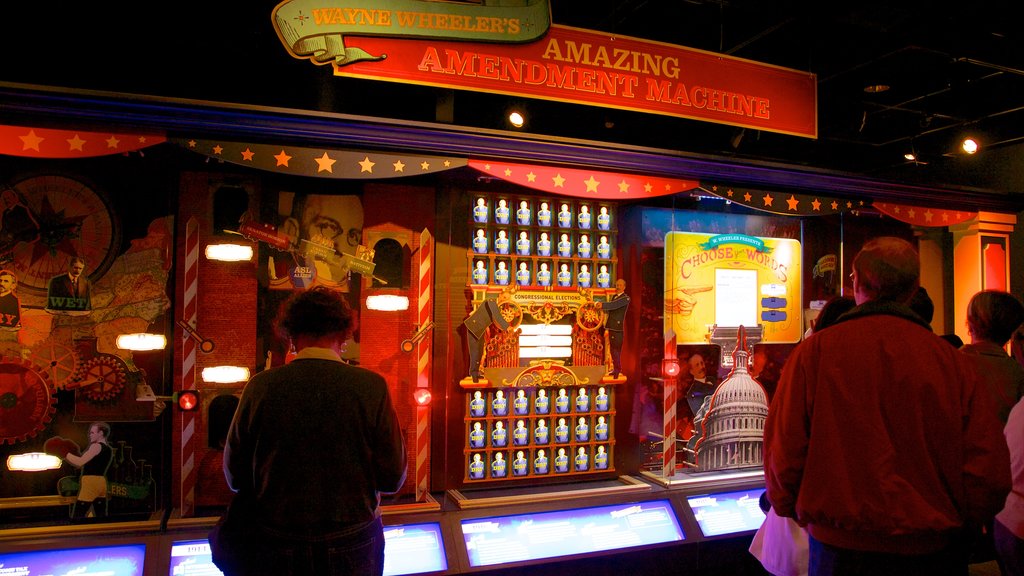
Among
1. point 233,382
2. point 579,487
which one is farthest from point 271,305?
point 579,487

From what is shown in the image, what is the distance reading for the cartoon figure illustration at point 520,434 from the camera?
502cm

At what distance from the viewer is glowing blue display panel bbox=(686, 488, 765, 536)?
4746mm

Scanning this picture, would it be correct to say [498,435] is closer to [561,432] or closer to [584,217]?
[561,432]

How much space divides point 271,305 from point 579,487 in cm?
257

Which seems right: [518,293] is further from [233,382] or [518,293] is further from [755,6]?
[755,6]

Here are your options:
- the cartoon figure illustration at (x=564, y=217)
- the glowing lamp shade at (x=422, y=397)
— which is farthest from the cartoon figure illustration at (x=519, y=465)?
the cartoon figure illustration at (x=564, y=217)

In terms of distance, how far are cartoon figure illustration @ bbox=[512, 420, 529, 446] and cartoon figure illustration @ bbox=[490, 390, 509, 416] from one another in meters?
0.15

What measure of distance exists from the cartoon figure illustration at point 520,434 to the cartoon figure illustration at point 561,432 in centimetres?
26

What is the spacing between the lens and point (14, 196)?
3930mm

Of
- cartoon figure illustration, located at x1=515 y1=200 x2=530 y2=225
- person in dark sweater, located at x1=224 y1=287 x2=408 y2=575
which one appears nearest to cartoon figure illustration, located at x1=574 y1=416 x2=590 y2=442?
cartoon figure illustration, located at x1=515 y1=200 x2=530 y2=225

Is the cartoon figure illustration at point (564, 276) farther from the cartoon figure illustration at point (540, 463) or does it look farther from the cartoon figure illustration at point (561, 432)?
the cartoon figure illustration at point (540, 463)

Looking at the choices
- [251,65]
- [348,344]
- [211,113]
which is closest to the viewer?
[211,113]

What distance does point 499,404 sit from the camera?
4.96 meters

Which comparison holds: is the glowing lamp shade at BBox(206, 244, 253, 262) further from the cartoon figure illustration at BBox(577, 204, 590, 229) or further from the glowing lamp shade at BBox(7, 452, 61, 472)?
the cartoon figure illustration at BBox(577, 204, 590, 229)
